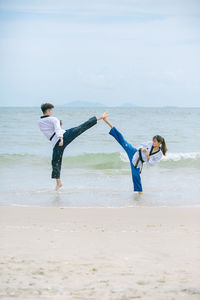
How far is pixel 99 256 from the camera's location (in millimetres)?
3539

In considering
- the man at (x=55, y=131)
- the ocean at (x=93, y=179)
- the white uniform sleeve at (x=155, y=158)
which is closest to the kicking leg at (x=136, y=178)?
the ocean at (x=93, y=179)

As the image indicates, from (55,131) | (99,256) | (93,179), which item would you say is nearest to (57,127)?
(55,131)

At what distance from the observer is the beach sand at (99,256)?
2830 mm

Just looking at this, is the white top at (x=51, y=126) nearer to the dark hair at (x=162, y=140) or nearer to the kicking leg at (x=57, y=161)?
the kicking leg at (x=57, y=161)

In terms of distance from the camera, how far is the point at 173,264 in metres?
3.35

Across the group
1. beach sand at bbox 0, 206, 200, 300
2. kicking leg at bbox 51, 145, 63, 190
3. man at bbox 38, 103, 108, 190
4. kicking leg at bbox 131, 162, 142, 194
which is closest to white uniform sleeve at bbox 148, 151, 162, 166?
kicking leg at bbox 131, 162, 142, 194

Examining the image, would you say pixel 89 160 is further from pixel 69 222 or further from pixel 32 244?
pixel 32 244

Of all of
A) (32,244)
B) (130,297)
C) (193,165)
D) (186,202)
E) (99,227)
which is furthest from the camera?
(193,165)

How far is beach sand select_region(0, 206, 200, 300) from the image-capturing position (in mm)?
2830

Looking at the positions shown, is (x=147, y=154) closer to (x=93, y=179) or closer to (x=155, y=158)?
(x=155, y=158)

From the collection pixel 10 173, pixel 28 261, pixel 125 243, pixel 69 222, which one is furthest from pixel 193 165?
pixel 28 261

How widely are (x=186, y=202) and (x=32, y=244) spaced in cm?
315

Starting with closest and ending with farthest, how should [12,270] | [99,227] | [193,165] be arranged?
[12,270]
[99,227]
[193,165]

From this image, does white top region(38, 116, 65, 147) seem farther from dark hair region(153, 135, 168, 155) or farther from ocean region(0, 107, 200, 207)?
dark hair region(153, 135, 168, 155)
